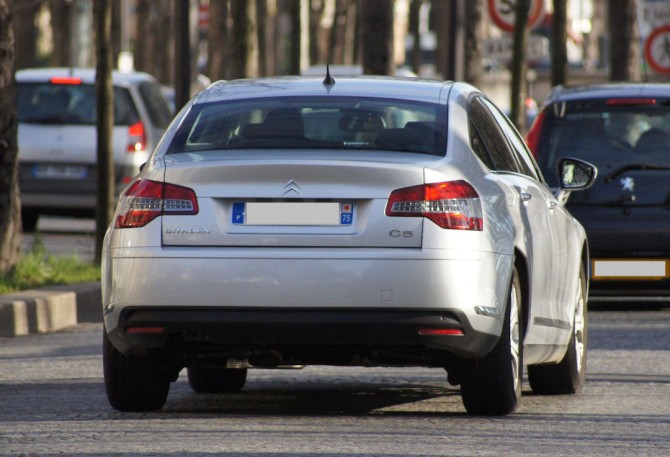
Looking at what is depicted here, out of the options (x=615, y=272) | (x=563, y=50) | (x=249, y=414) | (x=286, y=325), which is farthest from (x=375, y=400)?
(x=563, y=50)

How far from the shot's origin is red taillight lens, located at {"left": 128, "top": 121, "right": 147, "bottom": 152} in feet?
67.3

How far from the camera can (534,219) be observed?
28.4 feet

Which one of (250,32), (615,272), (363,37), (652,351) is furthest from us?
(250,32)

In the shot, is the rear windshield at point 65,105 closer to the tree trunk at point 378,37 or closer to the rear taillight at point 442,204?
the tree trunk at point 378,37

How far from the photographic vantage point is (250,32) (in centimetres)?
2281

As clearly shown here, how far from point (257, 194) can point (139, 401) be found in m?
1.18

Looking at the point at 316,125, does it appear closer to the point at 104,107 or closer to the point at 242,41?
the point at 104,107

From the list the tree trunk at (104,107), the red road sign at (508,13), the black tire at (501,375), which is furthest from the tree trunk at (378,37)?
the black tire at (501,375)

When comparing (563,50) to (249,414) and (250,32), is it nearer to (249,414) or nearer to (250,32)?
(250,32)

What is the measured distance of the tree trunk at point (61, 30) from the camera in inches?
1647

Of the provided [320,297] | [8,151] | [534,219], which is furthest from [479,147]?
[8,151]

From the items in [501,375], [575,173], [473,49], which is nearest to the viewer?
[501,375]

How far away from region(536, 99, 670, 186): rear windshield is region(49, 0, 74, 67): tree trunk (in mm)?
28901

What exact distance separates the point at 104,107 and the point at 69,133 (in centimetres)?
495
